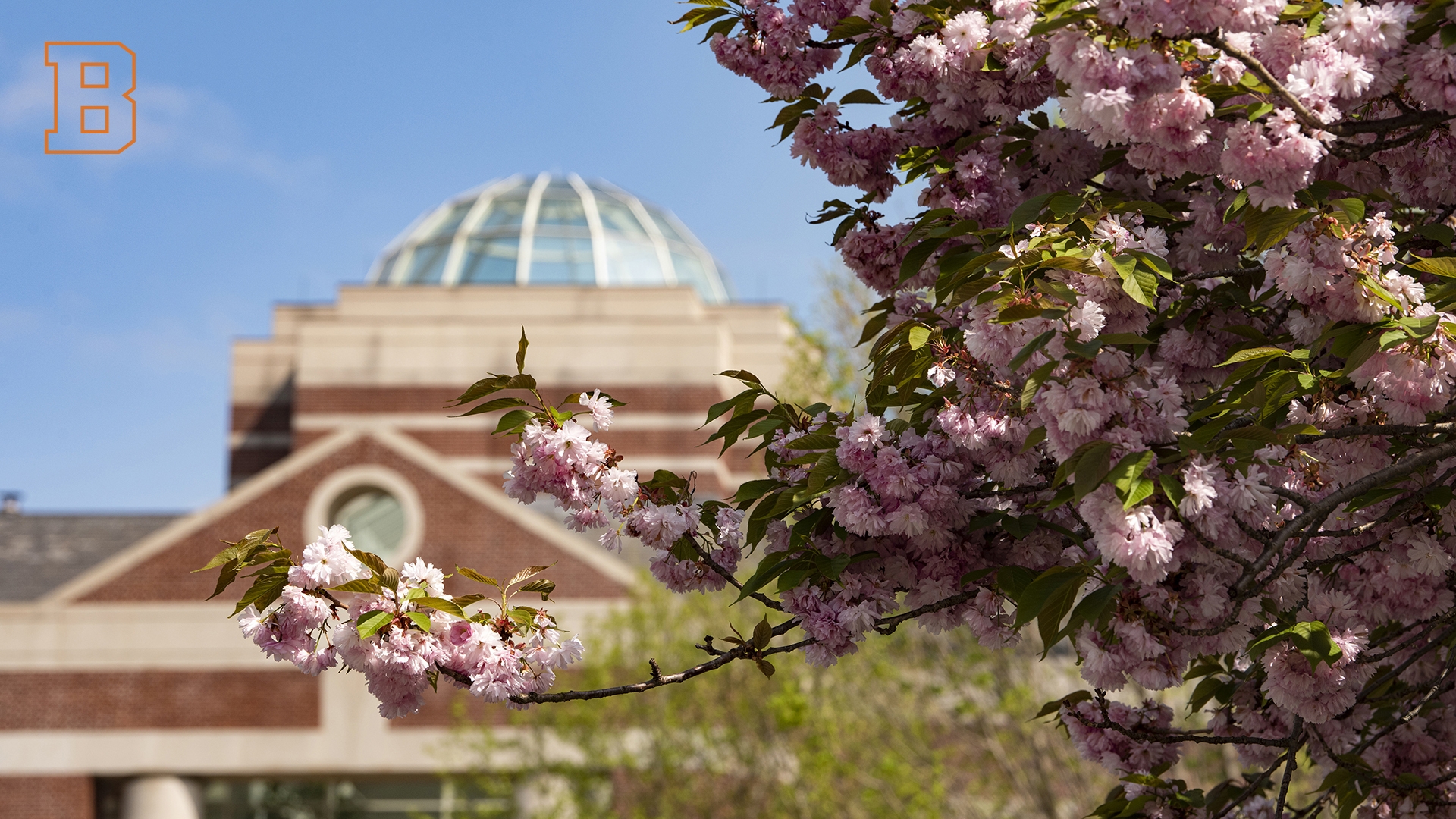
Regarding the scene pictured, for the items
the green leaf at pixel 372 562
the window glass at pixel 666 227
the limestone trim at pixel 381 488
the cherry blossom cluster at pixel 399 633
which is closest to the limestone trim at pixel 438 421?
the limestone trim at pixel 381 488

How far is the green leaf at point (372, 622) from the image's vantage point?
3275 millimetres

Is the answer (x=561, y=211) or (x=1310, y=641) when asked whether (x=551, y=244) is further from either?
(x=1310, y=641)

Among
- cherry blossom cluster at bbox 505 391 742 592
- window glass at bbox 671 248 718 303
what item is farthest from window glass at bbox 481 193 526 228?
cherry blossom cluster at bbox 505 391 742 592

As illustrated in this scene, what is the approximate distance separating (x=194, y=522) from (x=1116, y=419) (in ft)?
79.1

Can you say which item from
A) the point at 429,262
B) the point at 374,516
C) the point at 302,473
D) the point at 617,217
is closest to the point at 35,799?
the point at 302,473

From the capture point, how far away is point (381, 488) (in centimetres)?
2548

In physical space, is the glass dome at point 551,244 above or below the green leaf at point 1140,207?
above

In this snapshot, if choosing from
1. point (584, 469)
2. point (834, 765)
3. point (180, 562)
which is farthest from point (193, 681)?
point (584, 469)

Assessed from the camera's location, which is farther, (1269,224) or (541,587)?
(541,587)

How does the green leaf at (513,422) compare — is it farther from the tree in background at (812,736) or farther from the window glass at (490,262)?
the window glass at (490,262)

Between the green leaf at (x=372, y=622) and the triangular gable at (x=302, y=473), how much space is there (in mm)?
20206

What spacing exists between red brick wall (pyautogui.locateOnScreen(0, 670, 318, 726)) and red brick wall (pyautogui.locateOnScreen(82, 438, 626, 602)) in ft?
4.84

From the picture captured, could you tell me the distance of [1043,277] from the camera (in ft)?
10.3

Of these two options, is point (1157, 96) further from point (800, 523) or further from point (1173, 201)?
point (800, 523)
